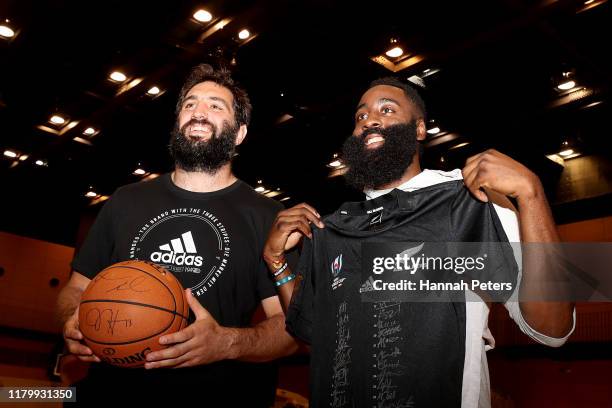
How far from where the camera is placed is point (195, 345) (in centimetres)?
184

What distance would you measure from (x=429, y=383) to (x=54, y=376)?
13.8 m

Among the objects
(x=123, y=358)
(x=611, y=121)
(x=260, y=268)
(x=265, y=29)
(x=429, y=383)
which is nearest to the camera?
(x=429, y=383)

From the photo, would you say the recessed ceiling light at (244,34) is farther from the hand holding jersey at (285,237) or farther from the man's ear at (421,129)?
the hand holding jersey at (285,237)

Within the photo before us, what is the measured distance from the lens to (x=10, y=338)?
14.9 metres

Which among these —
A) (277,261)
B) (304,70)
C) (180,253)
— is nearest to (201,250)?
(180,253)

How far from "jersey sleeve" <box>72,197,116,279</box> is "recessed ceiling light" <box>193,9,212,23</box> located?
5.12 meters

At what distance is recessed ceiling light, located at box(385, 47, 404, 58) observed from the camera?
24.2 feet

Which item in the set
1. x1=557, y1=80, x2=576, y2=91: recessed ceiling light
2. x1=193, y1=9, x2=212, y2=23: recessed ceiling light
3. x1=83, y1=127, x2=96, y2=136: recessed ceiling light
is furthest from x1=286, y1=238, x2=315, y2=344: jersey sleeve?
x1=83, y1=127, x2=96, y2=136: recessed ceiling light

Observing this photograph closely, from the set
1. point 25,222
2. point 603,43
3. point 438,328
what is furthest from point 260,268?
point 25,222

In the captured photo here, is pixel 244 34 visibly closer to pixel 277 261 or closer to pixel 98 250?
pixel 98 250

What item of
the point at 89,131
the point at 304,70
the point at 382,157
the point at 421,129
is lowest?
the point at 382,157

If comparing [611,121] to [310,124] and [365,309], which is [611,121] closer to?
[310,124]
